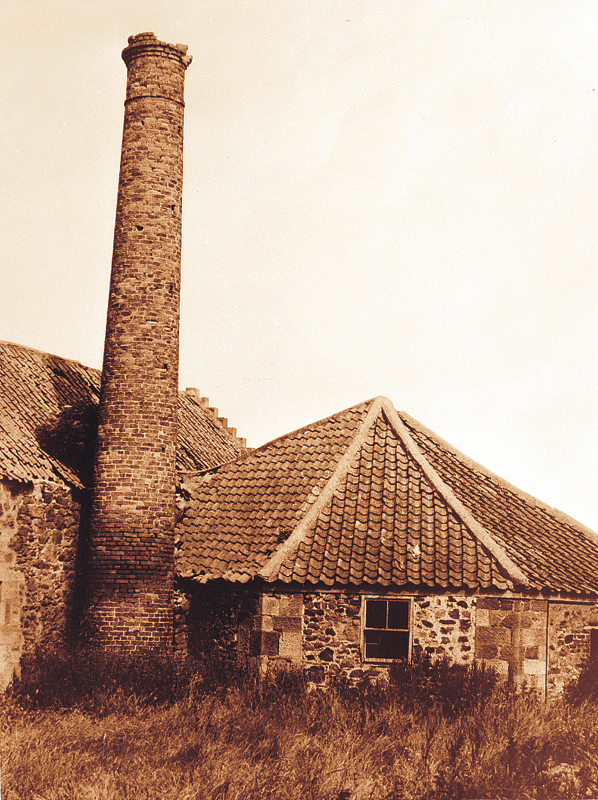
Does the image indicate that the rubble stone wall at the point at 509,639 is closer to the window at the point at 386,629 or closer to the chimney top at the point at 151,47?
the window at the point at 386,629

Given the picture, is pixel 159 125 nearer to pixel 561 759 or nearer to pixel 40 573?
pixel 40 573

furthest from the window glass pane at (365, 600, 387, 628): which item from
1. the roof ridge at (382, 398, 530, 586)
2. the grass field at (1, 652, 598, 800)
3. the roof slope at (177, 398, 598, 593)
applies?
the roof ridge at (382, 398, 530, 586)

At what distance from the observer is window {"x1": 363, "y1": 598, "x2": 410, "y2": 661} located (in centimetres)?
1798

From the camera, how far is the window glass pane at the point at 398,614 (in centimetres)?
1800

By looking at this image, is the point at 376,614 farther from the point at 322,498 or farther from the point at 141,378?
the point at 141,378

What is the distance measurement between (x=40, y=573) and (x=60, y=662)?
199cm

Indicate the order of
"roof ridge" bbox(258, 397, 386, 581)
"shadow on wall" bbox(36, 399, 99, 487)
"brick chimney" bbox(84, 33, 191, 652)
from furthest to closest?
"shadow on wall" bbox(36, 399, 99, 487), "brick chimney" bbox(84, 33, 191, 652), "roof ridge" bbox(258, 397, 386, 581)

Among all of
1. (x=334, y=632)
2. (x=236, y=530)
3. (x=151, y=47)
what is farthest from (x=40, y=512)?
(x=151, y=47)

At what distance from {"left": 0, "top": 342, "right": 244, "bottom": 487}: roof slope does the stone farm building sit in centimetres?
6

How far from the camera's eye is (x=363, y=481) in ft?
66.4

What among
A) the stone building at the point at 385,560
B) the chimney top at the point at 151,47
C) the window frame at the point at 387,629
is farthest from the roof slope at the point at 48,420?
the chimney top at the point at 151,47

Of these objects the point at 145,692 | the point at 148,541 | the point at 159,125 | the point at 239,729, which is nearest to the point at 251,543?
the point at 148,541

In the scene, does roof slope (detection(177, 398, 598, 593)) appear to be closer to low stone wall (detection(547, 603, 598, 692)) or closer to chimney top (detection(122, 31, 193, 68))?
low stone wall (detection(547, 603, 598, 692))

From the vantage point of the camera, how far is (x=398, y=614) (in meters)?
18.0
